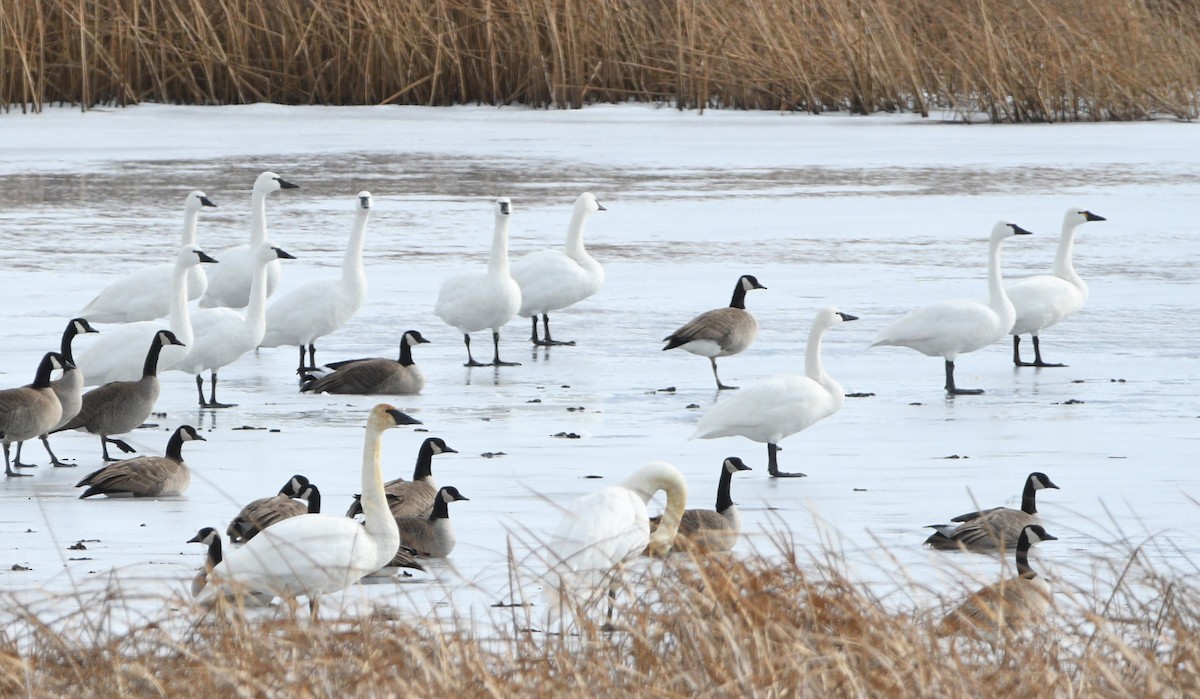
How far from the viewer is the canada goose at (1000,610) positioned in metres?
3.91

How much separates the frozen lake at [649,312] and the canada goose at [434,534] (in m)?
0.07

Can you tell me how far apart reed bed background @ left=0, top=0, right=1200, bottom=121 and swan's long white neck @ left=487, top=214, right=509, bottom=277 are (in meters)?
11.3

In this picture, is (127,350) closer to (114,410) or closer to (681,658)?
(114,410)

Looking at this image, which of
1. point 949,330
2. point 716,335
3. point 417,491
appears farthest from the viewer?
point 716,335

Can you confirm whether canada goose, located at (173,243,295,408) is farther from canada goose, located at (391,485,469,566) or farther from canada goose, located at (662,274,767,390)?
canada goose, located at (391,485,469,566)

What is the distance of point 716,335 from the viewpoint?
9195 millimetres

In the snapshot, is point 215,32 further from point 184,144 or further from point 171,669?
point 171,669

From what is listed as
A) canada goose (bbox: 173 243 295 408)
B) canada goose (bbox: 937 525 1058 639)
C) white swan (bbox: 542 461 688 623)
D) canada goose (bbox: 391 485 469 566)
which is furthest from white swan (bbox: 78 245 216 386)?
canada goose (bbox: 937 525 1058 639)

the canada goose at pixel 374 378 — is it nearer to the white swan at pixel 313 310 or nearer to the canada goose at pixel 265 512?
the white swan at pixel 313 310

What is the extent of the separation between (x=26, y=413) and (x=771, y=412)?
2834 mm

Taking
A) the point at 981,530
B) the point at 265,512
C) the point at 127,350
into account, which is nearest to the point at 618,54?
the point at 127,350

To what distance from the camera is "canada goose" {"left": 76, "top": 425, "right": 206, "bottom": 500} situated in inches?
260

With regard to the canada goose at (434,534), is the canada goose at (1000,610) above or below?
above

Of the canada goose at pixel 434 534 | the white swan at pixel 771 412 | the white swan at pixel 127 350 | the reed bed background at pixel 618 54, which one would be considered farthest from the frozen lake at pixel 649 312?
the reed bed background at pixel 618 54
